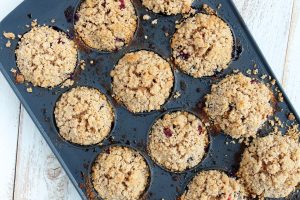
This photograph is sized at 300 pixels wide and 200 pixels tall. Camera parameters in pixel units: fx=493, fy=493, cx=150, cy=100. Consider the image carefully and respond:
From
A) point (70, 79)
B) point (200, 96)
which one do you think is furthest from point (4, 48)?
point (200, 96)

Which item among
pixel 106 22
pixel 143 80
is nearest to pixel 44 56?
pixel 106 22

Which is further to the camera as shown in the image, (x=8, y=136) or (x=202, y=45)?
(x=8, y=136)

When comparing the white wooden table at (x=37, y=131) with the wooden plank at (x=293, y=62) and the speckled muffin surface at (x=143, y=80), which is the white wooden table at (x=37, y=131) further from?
the speckled muffin surface at (x=143, y=80)

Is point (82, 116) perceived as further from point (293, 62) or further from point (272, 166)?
point (293, 62)

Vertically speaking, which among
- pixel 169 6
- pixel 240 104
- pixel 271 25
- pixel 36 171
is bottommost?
pixel 36 171

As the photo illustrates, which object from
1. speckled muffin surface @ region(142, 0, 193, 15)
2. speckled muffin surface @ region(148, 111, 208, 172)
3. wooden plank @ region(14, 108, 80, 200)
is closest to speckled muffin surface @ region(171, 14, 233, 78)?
speckled muffin surface @ region(142, 0, 193, 15)

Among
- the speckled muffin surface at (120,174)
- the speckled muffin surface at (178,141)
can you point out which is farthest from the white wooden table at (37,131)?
the speckled muffin surface at (178,141)
